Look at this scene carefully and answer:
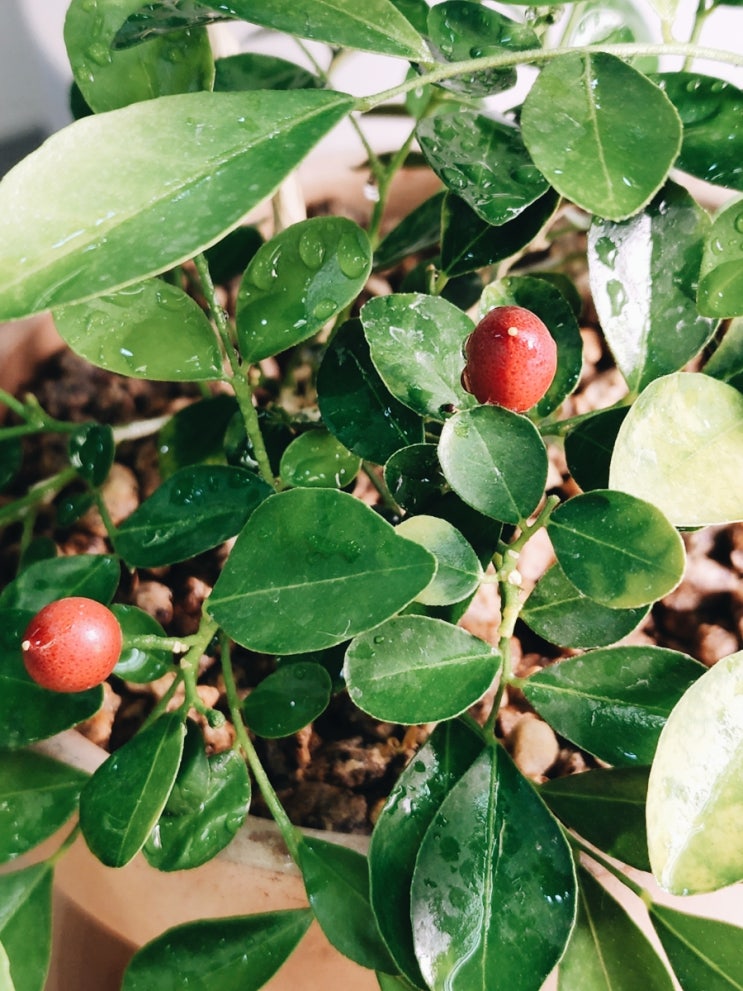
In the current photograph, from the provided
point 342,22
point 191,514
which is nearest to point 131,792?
point 191,514

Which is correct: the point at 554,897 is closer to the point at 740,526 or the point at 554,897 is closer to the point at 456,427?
the point at 456,427

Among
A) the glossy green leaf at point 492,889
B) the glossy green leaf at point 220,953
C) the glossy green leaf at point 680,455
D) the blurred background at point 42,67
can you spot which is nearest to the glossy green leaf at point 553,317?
the glossy green leaf at point 680,455

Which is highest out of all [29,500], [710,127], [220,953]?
[710,127]

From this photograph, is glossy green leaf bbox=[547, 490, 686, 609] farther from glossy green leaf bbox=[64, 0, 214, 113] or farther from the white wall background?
the white wall background

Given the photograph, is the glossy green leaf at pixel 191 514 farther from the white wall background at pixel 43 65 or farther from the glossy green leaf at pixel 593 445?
the white wall background at pixel 43 65

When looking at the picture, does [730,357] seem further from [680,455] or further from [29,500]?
[29,500]
